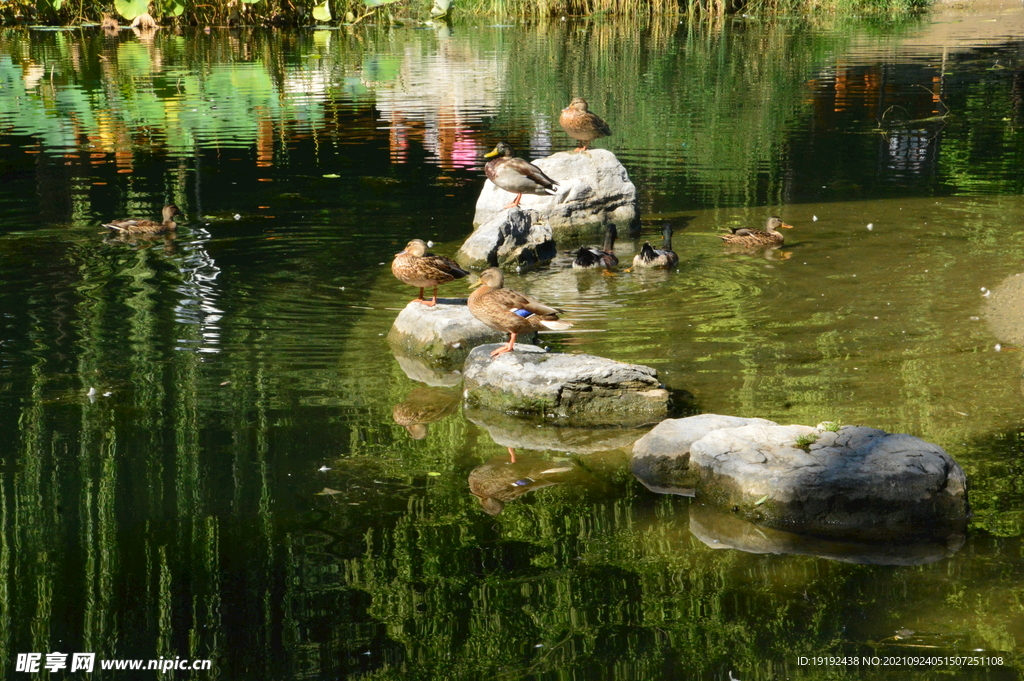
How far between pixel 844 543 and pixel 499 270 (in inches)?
141

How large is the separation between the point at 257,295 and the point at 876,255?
6.12 m

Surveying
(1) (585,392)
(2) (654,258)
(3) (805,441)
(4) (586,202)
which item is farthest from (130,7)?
(3) (805,441)

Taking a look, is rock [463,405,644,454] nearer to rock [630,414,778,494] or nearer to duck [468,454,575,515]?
duck [468,454,575,515]

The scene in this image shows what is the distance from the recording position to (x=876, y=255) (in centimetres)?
1055

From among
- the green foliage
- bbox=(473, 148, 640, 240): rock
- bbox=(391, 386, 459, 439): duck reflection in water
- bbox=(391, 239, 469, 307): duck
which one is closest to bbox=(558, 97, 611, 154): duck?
bbox=(473, 148, 640, 240): rock

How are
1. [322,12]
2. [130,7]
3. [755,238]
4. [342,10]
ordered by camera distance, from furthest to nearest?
[342,10] → [322,12] → [130,7] → [755,238]

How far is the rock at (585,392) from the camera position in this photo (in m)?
6.75

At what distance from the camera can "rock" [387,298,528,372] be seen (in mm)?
7941

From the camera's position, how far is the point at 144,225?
1140 centimetres

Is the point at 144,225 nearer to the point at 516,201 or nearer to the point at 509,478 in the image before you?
the point at 516,201

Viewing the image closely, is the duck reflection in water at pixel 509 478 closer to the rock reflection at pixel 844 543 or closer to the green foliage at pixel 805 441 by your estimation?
the rock reflection at pixel 844 543

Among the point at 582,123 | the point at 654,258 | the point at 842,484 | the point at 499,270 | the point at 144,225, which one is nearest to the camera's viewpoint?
the point at 842,484

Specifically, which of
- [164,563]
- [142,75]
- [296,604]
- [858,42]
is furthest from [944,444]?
[858,42]

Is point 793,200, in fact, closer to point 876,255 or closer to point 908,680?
point 876,255
